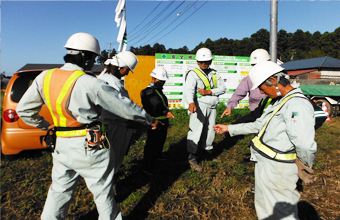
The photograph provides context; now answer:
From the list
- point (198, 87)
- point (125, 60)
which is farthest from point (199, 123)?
point (125, 60)

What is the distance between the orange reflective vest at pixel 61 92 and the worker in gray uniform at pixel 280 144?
5.52 ft

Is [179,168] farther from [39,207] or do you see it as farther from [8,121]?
[8,121]

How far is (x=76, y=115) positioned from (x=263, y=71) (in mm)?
1725

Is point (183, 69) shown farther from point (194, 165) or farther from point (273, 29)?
point (194, 165)

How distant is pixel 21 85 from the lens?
4.41 m

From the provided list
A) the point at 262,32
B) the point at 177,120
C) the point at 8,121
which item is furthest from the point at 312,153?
the point at 262,32

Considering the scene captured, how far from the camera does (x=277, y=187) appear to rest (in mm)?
2039

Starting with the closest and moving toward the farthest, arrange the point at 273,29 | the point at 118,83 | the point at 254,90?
the point at 118,83
the point at 254,90
the point at 273,29

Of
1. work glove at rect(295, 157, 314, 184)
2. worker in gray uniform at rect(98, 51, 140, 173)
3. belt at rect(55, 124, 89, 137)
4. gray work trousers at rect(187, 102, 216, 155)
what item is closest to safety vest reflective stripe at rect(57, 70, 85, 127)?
belt at rect(55, 124, 89, 137)

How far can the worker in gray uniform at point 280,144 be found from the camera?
1.82 metres

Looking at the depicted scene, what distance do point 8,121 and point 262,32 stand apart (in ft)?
228

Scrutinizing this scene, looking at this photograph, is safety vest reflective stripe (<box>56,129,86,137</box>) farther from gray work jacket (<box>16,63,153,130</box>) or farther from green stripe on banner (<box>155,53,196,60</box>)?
green stripe on banner (<box>155,53,196,60</box>)

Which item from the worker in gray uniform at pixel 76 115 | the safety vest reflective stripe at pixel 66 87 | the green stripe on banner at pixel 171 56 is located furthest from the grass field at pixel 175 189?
the green stripe on banner at pixel 171 56

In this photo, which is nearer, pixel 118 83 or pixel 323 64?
pixel 118 83
